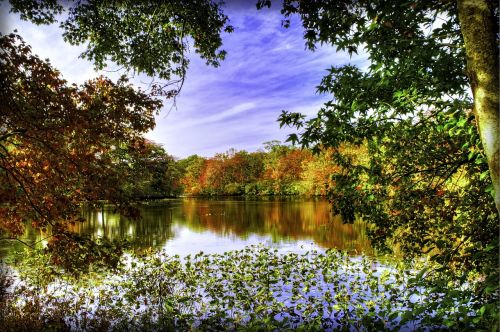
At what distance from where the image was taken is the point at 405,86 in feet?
17.5

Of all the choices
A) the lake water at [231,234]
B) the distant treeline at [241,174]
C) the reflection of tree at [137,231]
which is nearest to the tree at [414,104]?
the lake water at [231,234]

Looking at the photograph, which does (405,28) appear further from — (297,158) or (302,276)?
(297,158)

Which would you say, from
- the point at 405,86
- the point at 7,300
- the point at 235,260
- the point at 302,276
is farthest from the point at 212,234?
the point at 405,86

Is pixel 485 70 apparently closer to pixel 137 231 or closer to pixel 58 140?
pixel 58 140

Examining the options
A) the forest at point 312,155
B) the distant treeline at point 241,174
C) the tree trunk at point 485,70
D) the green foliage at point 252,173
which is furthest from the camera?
the green foliage at point 252,173

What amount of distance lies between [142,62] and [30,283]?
7.26m

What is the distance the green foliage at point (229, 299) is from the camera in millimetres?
7121

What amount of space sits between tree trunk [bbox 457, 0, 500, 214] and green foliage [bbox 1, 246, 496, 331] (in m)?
3.96

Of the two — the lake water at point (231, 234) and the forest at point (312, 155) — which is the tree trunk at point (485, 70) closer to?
the forest at point (312, 155)

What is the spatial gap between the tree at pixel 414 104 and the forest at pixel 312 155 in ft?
0.07

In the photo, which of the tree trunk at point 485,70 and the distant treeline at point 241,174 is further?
the distant treeline at point 241,174

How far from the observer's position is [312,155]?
4.60 meters

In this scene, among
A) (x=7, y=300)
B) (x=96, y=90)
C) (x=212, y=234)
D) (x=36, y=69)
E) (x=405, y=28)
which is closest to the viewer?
(x=405, y=28)

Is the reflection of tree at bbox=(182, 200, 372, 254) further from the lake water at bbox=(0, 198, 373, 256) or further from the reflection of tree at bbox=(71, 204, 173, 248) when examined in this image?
the reflection of tree at bbox=(71, 204, 173, 248)
